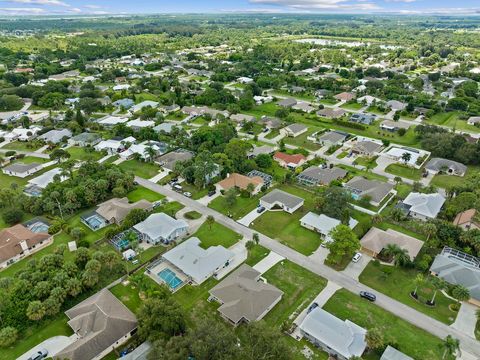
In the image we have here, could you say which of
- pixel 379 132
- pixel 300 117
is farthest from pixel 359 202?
pixel 300 117

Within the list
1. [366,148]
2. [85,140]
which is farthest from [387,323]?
[85,140]

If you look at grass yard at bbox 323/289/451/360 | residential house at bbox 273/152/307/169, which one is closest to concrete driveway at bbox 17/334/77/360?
grass yard at bbox 323/289/451/360

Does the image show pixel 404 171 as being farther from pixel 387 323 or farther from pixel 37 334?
pixel 37 334

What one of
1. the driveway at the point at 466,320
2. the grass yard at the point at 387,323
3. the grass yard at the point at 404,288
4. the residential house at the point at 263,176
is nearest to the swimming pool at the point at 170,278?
the grass yard at the point at 387,323

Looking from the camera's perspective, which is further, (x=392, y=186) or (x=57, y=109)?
(x=57, y=109)

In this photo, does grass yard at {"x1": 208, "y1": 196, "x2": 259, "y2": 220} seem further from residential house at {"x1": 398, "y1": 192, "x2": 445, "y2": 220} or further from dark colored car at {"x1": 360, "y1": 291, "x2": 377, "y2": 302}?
residential house at {"x1": 398, "y1": 192, "x2": 445, "y2": 220}

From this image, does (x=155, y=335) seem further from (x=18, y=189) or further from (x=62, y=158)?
(x=62, y=158)

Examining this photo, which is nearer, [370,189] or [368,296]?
[368,296]
